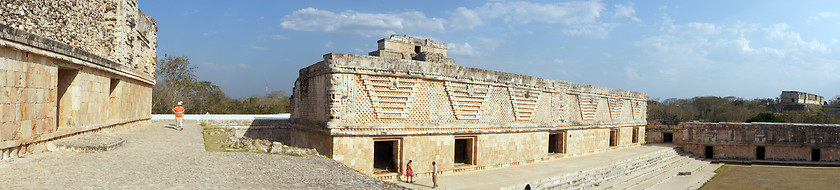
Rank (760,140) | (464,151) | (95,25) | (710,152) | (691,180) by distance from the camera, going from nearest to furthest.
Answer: (95,25)
(464,151)
(691,180)
(760,140)
(710,152)

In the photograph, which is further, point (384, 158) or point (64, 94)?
point (384, 158)

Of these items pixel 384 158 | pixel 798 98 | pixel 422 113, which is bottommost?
pixel 384 158

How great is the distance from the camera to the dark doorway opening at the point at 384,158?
1053cm

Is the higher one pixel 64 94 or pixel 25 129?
pixel 64 94

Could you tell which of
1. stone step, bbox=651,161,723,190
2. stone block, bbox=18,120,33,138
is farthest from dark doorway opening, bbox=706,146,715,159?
stone block, bbox=18,120,33,138

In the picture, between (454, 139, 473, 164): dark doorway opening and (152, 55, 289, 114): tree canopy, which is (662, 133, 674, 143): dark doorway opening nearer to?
(454, 139, 473, 164): dark doorway opening

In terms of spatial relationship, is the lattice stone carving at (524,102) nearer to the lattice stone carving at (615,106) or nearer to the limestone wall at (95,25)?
the lattice stone carving at (615,106)

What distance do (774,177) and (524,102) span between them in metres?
9.90

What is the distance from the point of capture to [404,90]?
33.1 feet

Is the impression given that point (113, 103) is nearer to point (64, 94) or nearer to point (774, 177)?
point (64, 94)

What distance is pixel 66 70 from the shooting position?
24.4 ft

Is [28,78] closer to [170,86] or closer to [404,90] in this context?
[404,90]

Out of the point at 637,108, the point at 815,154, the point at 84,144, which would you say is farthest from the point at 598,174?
the point at 815,154

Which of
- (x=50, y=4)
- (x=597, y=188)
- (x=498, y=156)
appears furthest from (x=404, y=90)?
(x=50, y=4)
